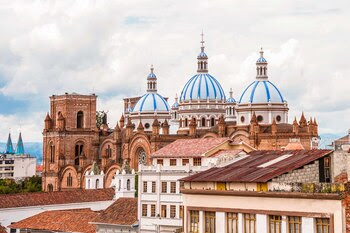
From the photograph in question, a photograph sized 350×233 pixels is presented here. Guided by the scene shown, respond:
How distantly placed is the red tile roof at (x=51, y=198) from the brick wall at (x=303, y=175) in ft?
159

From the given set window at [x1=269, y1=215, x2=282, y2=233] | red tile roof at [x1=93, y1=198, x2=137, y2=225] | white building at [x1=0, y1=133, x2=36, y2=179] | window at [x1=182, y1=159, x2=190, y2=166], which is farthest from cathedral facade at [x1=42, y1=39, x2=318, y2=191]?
window at [x1=269, y1=215, x2=282, y2=233]

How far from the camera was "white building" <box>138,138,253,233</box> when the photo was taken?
178 ft

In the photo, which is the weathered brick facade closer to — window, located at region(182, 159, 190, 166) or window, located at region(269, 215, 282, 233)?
window, located at region(182, 159, 190, 166)

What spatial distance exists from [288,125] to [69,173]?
35102 millimetres

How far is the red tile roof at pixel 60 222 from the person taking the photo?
6356 centimetres

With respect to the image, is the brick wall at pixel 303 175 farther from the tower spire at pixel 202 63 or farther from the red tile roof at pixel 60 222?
the tower spire at pixel 202 63

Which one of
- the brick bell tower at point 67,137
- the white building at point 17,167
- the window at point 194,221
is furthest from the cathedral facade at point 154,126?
the window at point 194,221

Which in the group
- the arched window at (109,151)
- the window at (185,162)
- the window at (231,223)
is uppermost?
the arched window at (109,151)

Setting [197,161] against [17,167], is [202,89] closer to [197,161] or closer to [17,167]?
[197,161]

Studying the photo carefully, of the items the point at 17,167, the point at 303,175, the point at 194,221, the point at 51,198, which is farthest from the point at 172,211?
the point at 17,167

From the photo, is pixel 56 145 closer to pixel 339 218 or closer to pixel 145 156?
pixel 145 156

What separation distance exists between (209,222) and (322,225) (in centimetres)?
521

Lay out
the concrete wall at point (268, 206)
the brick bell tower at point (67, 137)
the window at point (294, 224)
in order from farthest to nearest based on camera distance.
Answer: the brick bell tower at point (67, 137)
the window at point (294, 224)
the concrete wall at point (268, 206)

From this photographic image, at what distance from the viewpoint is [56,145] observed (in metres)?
123
